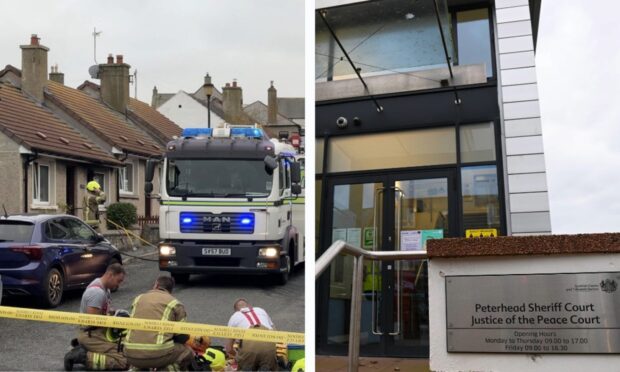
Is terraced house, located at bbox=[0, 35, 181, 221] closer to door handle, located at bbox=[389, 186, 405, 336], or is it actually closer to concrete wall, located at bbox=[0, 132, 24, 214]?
concrete wall, located at bbox=[0, 132, 24, 214]

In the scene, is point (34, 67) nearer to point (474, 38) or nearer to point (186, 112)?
point (186, 112)

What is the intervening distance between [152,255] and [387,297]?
2.43 metres

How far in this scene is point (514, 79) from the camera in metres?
6.46

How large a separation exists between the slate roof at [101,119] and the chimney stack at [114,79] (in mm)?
131

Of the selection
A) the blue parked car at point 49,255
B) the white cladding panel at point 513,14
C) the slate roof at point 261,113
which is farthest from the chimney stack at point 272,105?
the white cladding panel at point 513,14

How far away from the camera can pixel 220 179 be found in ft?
16.9

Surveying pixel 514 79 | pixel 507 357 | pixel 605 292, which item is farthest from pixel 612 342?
pixel 514 79

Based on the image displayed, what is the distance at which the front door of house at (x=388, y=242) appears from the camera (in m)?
6.06

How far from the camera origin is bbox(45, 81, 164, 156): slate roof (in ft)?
14.6

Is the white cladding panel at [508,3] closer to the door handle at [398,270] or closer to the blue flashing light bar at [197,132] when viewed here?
the door handle at [398,270]

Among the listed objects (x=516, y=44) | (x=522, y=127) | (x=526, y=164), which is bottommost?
(x=526, y=164)

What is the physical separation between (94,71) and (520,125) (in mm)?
3712

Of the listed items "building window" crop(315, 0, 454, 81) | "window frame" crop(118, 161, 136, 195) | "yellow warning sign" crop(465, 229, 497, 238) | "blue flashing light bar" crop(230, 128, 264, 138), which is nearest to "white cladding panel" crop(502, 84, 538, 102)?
"building window" crop(315, 0, 454, 81)

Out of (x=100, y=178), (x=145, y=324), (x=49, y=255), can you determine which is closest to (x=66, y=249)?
(x=49, y=255)
